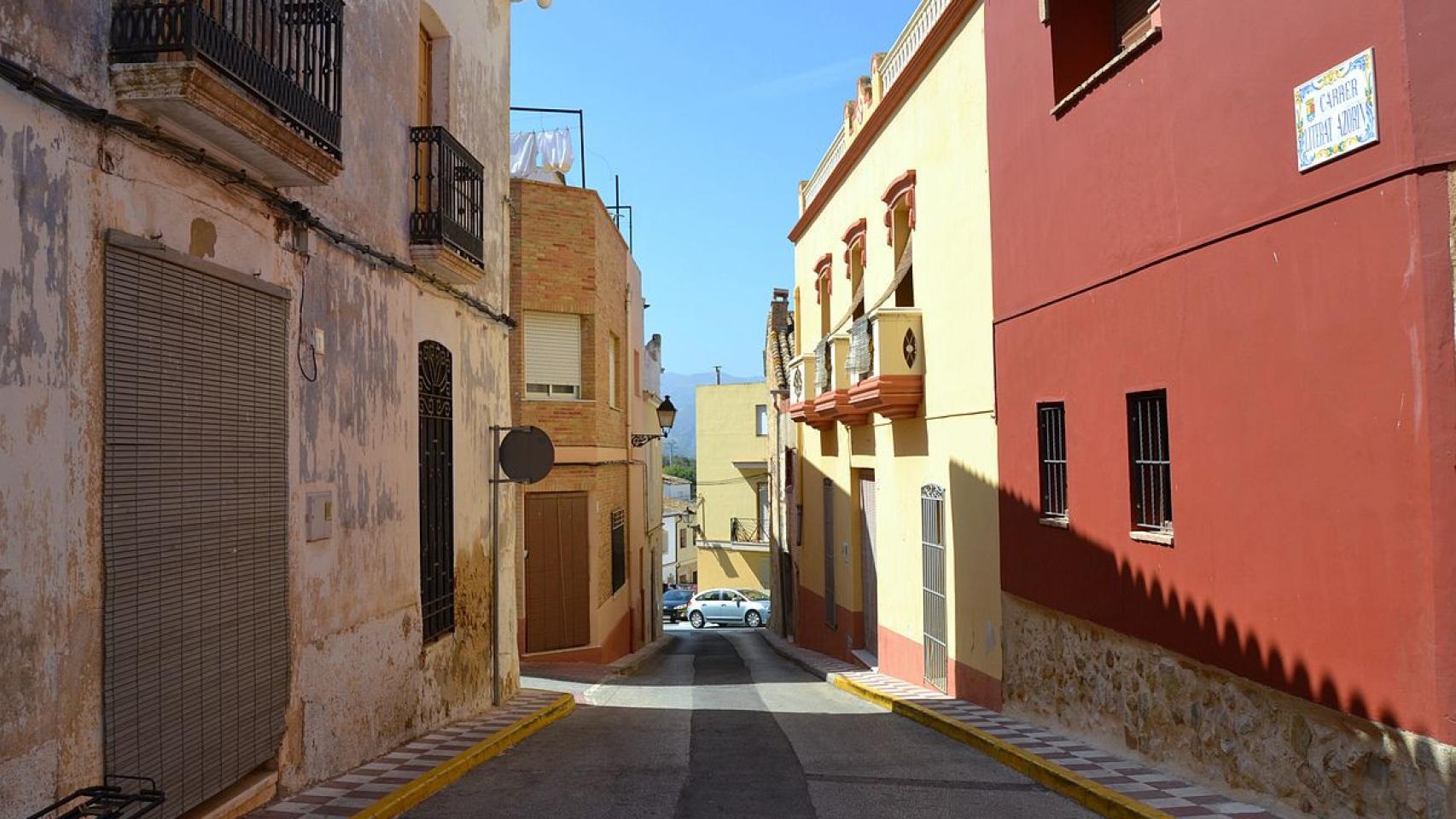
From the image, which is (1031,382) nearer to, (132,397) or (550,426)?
(132,397)

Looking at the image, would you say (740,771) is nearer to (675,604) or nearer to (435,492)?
(435,492)

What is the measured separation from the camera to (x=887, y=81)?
15617 mm

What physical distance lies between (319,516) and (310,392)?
783 mm

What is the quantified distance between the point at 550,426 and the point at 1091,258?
33.5 ft

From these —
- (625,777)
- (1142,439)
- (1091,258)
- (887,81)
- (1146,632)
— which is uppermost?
(887,81)

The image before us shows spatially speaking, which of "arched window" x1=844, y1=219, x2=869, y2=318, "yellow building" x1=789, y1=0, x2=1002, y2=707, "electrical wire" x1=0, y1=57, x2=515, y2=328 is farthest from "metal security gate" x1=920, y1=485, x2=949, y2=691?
"electrical wire" x1=0, y1=57, x2=515, y2=328

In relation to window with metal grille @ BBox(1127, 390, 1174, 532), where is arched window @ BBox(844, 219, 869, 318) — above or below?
above

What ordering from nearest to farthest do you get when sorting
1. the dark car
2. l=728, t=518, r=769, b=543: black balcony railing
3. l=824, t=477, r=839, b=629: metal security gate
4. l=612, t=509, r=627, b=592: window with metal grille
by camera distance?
l=612, t=509, r=627, b=592: window with metal grille → l=824, t=477, r=839, b=629: metal security gate → the dark car → l=728, t=518, r=769, b=543: black balcony railing

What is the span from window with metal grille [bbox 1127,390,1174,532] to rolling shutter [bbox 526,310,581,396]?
10.8m

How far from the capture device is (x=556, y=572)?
17234 millimetres

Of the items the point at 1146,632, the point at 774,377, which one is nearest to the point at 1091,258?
the point at 1146,632

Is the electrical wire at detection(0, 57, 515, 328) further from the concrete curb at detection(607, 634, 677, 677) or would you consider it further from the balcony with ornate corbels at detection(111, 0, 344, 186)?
the concrete curb at detection(607, 634, 677, 677)

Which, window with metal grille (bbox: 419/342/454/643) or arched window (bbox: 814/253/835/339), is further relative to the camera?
arched window (bbox: 814/253/835/339)

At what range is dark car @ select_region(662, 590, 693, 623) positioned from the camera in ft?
140
